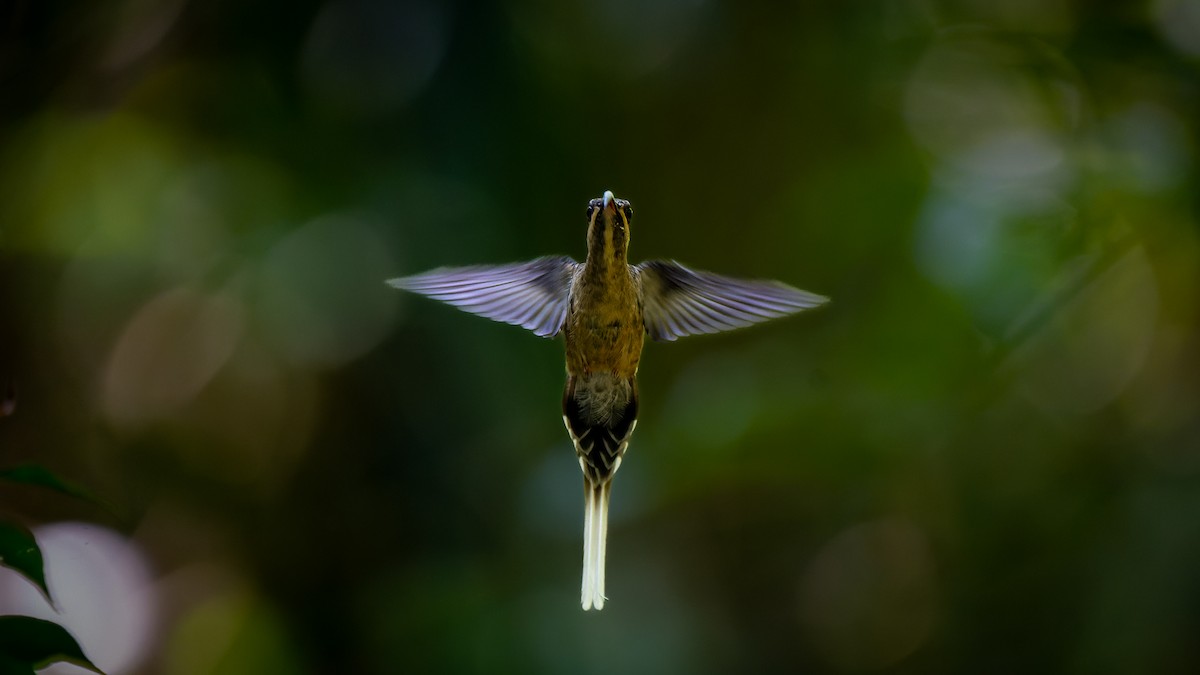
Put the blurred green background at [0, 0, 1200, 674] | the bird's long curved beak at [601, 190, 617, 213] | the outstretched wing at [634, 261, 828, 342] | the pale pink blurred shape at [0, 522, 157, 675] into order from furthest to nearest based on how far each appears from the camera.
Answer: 1. the blurred green background at [0, 0, 1200, 674]
2. the pale pink blurred shape at [0, 522, 157, 675]
3. the outstretched wing at [634, 261, 828, 342]
4. the bird's long curved beak at [601, 190, 617, 213]

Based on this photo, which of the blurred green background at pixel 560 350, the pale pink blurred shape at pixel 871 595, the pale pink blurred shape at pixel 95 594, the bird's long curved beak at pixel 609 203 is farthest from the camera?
the pale pink blurred shape at pixel 871 595

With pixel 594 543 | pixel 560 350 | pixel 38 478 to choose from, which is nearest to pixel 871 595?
pixel 560 350

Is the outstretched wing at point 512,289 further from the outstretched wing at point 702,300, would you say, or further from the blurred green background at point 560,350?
the blurred green background at point 560,350

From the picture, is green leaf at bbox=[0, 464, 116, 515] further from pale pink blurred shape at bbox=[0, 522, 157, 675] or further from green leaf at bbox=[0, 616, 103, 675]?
pale pink blurred shape at bbox=[0, 522, 157, 675]

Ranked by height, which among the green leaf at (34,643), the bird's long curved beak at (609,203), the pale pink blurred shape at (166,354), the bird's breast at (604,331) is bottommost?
the green leaf at (34,643)

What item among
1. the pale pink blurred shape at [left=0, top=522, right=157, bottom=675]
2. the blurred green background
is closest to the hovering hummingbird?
the blurred green background

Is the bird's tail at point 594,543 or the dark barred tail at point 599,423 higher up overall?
the dark barred tail at point 599,423

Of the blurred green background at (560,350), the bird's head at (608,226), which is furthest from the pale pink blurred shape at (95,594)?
the bird's head at (608,226)
